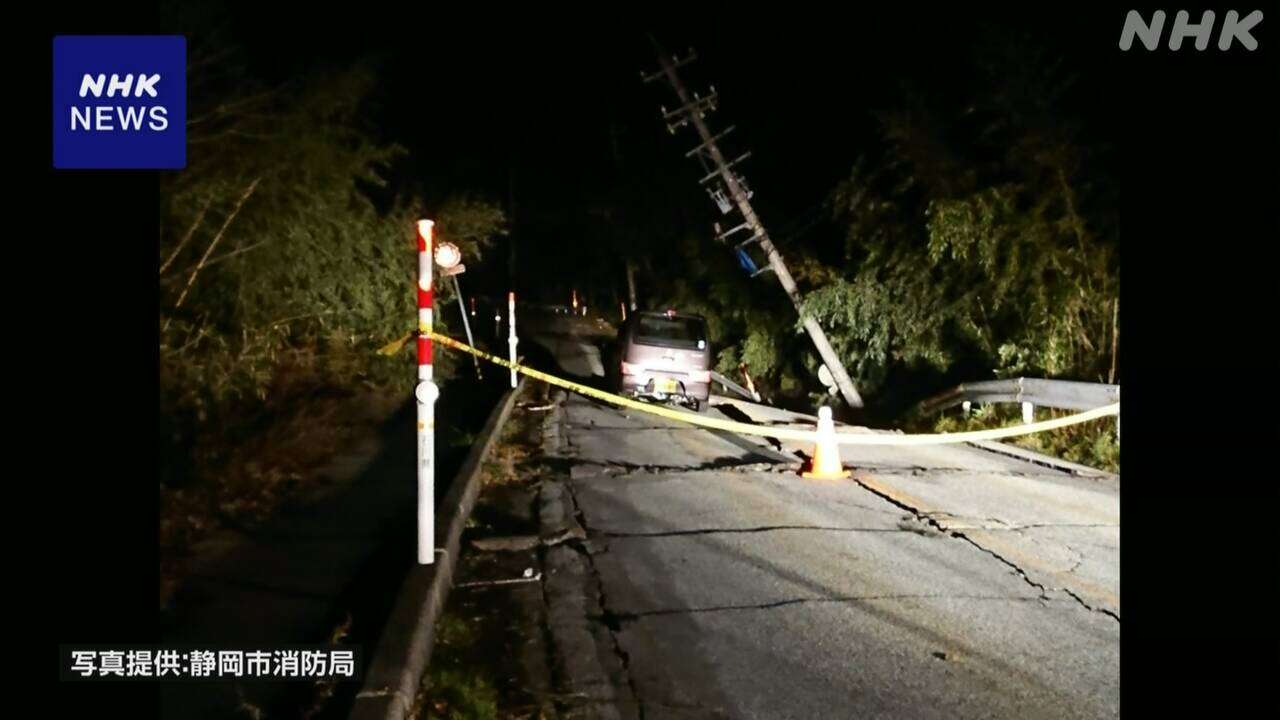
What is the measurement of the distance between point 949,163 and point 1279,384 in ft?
33.8

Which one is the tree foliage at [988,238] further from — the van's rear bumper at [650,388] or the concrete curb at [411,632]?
the concrete curb at [411,632]

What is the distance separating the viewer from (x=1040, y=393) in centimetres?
1120

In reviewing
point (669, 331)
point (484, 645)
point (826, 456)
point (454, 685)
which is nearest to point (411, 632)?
point (454, 685)

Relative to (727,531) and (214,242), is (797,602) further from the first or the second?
(214,242)

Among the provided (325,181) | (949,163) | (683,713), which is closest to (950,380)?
(949,163)

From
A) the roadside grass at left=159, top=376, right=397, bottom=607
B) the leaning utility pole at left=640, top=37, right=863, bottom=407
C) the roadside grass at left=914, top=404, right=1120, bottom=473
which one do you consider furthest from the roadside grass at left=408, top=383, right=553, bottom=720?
the leaning utility pole at left=640, top=37, right=863, bottom=407

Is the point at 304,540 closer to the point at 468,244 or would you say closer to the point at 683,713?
the point at 683,713

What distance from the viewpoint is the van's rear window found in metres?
14.2

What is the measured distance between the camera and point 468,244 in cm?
1468

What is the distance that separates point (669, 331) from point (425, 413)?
9722 mm

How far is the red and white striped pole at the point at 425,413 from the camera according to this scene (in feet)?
15.6

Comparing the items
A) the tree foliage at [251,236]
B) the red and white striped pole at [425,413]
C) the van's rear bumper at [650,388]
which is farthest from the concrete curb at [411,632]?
the van's rear bumper at [650,388]

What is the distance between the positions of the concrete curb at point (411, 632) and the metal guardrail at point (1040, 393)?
7.44 m

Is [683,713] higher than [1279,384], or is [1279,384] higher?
[1279,384]
